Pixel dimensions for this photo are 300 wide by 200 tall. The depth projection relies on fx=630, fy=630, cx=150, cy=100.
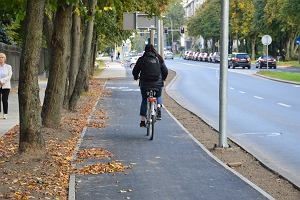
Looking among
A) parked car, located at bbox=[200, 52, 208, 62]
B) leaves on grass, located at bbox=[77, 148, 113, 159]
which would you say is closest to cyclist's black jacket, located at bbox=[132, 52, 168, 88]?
leaves on grass, located at bbox=[77, 148, 113, 159]

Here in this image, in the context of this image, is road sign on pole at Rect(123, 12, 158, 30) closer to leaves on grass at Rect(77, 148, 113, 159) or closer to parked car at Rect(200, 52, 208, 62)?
leaves on grass at Rect(77, 148, 113, 159)

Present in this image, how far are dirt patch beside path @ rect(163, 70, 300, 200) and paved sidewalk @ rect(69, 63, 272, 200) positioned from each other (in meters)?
0.29

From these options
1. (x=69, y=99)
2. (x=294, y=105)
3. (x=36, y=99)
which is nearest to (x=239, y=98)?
(x=294, y=105)

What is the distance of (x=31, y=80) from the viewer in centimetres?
929

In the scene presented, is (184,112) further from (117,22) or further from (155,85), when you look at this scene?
(117,22)

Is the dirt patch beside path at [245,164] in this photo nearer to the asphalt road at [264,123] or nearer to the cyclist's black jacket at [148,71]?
the asphalt road at [264,123]

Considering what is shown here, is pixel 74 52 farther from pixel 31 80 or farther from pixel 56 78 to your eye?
pixel 31 80

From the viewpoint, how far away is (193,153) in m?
10.6

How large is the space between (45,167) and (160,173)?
1647 millimetres

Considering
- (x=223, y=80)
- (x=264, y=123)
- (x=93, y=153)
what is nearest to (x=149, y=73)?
(x=223, y=80)

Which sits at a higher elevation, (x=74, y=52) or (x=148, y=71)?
(x=74, y=52)

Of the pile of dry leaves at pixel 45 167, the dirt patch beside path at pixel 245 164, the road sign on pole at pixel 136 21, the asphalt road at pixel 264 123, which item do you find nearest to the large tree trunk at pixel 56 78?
the pile of dry leaves at pixel 45 167

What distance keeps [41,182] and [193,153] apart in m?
3.36

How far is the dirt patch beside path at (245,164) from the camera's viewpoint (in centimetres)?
795
